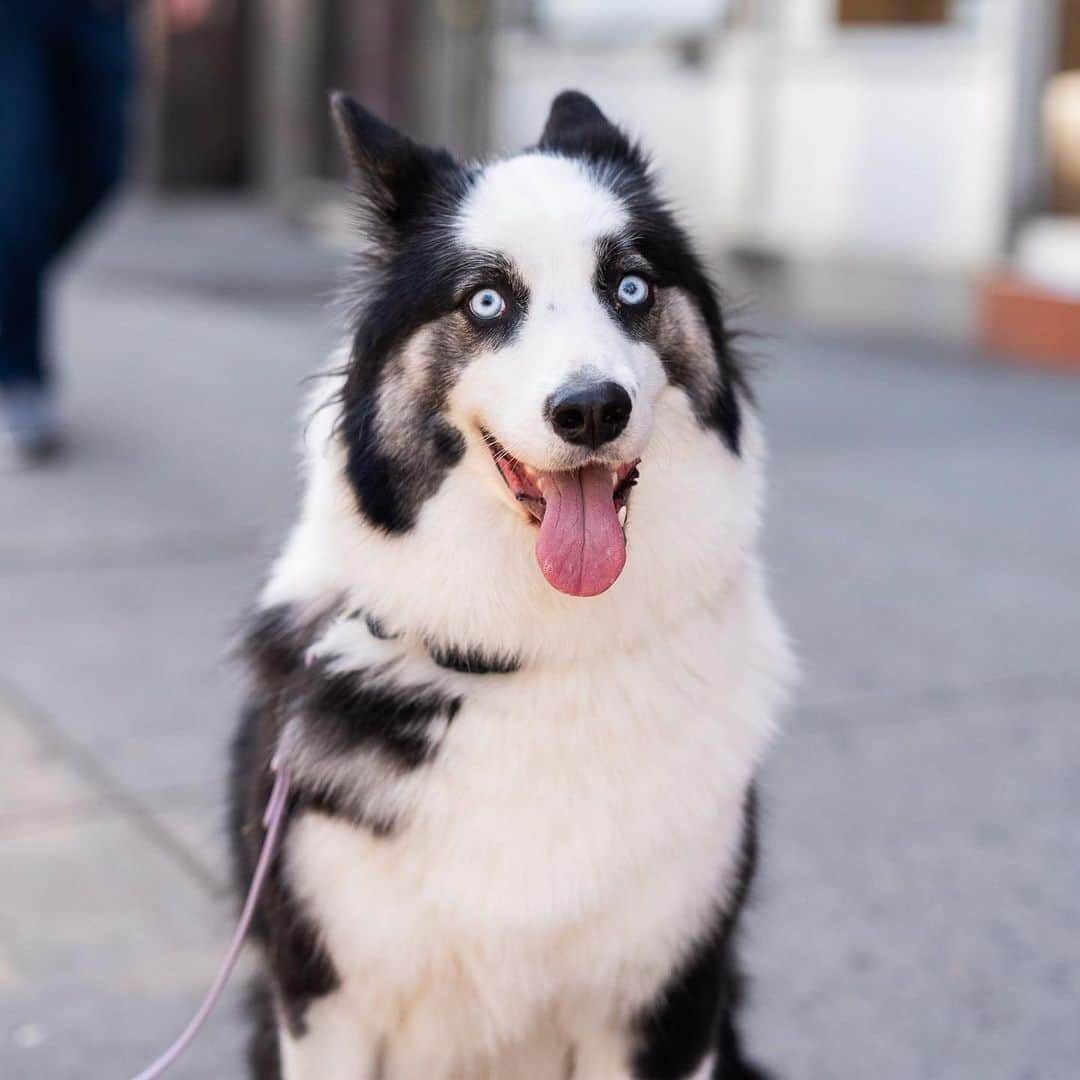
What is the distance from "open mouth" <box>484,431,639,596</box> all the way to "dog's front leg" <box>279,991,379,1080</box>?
734 mm

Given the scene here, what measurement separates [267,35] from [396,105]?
229 cm

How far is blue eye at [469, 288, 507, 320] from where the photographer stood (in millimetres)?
2604

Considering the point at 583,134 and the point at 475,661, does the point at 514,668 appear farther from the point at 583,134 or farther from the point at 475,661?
the point at 583,134

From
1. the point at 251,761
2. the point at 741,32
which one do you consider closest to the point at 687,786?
the point at 251,761

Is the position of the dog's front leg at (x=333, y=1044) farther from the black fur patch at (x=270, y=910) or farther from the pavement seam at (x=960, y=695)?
the pavement seam at (x=960, y=695)

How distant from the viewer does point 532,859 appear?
253 centimetres

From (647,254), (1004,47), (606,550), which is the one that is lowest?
(606,550)

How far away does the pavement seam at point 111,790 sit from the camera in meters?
3.80

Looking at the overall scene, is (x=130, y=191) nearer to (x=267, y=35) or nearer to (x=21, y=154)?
(x=267, y=35)

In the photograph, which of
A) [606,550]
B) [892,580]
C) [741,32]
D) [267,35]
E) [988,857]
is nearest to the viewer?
[606,550]

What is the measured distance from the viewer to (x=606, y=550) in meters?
2.52

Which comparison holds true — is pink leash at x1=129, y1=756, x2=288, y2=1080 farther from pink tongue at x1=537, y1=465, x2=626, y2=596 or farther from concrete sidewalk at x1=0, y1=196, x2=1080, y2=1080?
pink tongue at x1=537, y1=465, x2=626, y2=596

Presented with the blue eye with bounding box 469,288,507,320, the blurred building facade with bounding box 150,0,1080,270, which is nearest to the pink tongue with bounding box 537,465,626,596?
the blue eye with bounding box 469,288,507,320

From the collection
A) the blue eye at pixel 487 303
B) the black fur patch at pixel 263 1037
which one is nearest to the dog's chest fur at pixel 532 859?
the black fur patch at pixel 263 1037
